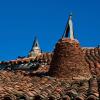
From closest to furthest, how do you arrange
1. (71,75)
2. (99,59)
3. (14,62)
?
(71,75) < (99,59) < (14,62)

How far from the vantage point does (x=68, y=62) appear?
48.8 ft

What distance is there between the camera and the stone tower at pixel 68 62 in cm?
1462

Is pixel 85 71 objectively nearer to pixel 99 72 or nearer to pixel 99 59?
pixel 99 72

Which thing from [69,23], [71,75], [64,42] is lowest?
[71,75]

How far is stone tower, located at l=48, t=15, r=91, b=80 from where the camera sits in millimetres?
14617

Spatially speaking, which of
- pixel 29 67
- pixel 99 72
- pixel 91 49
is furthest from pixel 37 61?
pixel 99 72

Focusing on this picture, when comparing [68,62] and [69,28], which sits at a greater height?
[69,28]

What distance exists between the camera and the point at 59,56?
599 inches

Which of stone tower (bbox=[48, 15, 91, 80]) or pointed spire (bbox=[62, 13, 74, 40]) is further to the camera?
pointed spire (bbox=[62, 13, 74, 40])

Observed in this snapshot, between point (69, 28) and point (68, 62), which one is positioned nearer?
point (68, 62)

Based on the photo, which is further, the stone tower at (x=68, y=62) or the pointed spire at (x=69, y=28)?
the pointed spire at (x=69, y=28)

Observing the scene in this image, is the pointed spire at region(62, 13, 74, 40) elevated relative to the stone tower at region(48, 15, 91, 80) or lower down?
elevated

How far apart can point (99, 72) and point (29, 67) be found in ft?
17.4

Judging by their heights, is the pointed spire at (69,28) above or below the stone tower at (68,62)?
above
